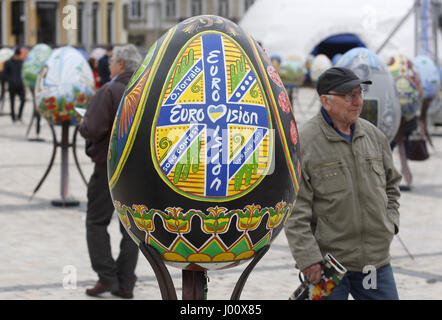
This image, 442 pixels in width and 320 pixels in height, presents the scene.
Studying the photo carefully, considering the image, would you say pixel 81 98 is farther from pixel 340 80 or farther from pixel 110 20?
pixel 110 20

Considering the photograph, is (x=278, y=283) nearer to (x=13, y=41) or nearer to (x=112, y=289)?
(x=112, y=289)

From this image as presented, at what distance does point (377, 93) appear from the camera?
26.8 feet

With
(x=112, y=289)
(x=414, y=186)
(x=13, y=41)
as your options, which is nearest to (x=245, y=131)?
(x=112, y=289)

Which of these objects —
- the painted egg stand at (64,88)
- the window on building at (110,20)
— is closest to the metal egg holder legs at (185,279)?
the painted egg stand at (64,88)

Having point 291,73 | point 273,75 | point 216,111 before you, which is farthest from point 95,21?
point 216,111

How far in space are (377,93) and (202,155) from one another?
5.10 meters

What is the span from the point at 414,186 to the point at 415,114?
1471 millimetres

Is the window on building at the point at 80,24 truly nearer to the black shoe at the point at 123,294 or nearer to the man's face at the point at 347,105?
the black shoe at the point at 123,294

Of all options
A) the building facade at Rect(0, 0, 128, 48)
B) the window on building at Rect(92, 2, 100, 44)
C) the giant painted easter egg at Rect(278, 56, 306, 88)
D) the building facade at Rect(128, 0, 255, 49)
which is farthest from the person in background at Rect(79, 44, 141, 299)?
the building facade at Rect(128, 0, 255, 49)

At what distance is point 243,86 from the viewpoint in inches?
136

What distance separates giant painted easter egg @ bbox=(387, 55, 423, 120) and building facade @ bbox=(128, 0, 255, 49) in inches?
2425

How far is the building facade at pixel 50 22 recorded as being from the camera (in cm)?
6044

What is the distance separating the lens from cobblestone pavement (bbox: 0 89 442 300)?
25.1 feet

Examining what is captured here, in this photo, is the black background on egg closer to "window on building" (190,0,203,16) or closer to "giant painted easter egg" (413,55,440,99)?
"giant painted easter egg" (413,55,440,99)
